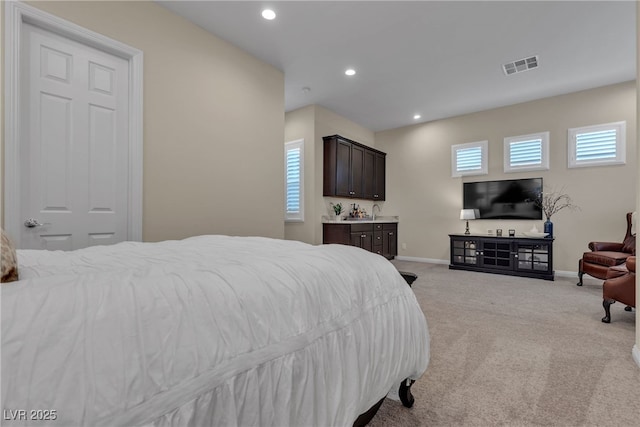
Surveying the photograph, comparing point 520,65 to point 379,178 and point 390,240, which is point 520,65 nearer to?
point 379,178

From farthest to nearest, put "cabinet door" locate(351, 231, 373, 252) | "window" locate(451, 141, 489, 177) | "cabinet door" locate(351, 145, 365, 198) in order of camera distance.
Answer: "cabinet door" locate(351, 145, 365, 198) < "window" locate(451, 141, 489, 177) < "cabinet door" locate(351, 231, 373, 252)

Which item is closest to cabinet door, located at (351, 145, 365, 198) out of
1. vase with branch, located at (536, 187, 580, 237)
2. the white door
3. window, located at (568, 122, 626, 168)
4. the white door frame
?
vase with branch, located at (536, 187, 580, 237)

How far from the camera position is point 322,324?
37.3 inches

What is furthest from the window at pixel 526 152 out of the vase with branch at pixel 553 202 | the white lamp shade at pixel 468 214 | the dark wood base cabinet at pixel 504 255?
the dark wood base cabinet at pixel 504 255

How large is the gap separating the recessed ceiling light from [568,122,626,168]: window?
197 inches

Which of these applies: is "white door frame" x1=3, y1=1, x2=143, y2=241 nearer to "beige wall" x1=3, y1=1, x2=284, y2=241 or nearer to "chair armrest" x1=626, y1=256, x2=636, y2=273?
"beige wall" x1=3, y1=1, x2=284, y2=241

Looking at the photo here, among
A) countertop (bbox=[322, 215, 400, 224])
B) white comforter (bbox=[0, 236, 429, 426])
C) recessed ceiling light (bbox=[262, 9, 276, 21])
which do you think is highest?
recessed ceiling light (bbox=[262, 9, 276, 21])

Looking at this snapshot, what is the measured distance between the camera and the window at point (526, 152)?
507cm

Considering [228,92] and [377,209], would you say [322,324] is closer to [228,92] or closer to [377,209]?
[228,92]

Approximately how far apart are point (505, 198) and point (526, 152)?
2.86 feet

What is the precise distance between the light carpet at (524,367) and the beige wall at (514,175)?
1.77 metres

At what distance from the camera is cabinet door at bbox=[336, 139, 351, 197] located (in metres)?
5.55

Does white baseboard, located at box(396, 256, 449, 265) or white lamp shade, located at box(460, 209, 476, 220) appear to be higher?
white lamp shade, located at box(460, 209, 476, 220)

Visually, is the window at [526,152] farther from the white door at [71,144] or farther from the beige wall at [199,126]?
the white door at [71,144]
